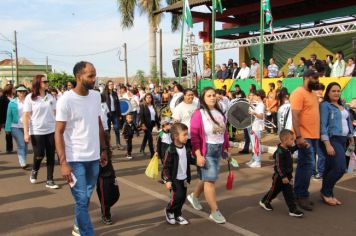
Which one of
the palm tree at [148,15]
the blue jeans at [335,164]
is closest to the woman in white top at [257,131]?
the blue jeans at [335,164]

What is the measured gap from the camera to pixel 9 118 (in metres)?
9.88

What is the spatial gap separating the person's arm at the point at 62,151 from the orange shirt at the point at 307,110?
10.5 feet

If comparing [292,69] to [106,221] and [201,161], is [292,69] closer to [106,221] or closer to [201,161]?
[201,161]

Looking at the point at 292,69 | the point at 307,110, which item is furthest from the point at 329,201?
the point at 292,69

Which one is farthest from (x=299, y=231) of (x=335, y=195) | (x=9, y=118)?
(x=9, y=118)

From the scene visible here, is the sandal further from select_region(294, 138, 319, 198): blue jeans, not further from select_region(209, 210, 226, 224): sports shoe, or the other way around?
select_region(209, 210, 226, 224): sports shoe

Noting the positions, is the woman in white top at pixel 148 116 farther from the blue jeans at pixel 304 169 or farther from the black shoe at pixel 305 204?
the black shoe at pixel 305 204

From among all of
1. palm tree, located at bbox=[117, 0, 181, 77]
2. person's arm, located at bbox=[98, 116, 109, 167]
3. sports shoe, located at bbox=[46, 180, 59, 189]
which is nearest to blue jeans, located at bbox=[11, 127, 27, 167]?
sports shoe, located at bbox=[46, 180, 59, 189]

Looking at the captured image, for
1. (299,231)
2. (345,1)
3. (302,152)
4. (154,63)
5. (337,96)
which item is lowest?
(299,231)

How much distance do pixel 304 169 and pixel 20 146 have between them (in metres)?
6.22

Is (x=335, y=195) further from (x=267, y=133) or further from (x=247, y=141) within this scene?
(x=267, y=133)

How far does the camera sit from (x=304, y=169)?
580 centimetres

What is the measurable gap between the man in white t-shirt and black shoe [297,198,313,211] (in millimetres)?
3049

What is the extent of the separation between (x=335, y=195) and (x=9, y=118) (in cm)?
735
